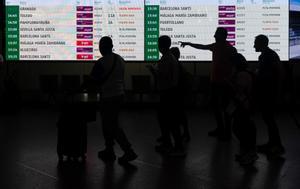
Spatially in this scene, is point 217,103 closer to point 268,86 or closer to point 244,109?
point 268,86

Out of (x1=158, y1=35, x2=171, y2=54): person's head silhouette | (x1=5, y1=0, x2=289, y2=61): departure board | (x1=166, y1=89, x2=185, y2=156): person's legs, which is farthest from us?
(x1=5, y1=0, x2=289, y2=61): departure board

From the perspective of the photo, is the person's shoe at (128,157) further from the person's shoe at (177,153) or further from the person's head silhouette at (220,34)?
the person's head silhouette at (220,34)

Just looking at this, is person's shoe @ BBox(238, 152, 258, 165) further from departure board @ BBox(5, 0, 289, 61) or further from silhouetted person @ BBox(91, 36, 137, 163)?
departure board @ BBox(5, 0, 289, 61)

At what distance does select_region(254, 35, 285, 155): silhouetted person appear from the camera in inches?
283

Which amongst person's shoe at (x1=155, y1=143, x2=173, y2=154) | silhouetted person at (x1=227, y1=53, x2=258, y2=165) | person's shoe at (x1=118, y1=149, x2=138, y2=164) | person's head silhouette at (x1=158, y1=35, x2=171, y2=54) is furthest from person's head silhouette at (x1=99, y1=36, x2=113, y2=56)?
person's shoe at (x1=155, y1=143, x2=173, y2=154)

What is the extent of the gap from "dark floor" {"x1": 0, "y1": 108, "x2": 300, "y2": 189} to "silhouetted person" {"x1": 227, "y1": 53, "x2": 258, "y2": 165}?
0.20 metres

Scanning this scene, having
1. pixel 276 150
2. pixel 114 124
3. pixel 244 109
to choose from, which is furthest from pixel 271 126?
pixel 114 124

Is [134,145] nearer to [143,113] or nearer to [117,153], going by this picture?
[117,153]

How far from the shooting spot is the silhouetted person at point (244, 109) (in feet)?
21.0

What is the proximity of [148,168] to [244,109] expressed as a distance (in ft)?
4.54

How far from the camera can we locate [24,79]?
1462 cm

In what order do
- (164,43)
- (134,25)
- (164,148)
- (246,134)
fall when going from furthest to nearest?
(134,25) < (164,148) < (164,43) < (246,134)

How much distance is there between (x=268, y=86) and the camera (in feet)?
23.7


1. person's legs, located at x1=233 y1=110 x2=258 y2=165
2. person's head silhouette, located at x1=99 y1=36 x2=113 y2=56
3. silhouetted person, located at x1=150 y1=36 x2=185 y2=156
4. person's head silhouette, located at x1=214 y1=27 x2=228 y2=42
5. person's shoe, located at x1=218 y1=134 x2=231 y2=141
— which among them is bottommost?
person's shoe, located at x1=218 y1=134 x2=231 y2=141
